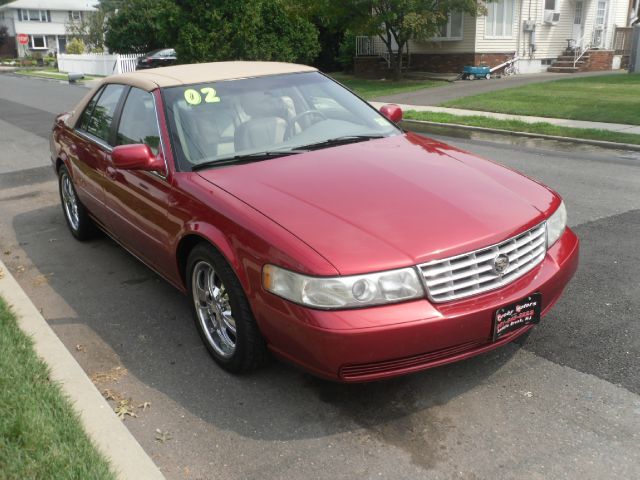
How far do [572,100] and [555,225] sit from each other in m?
14.3

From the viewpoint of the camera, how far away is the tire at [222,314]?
3.28 meters

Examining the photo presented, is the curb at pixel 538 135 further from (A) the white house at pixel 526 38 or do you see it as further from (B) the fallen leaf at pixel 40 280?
(A) the white house at pixel 526 38

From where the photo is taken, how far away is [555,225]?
353cm

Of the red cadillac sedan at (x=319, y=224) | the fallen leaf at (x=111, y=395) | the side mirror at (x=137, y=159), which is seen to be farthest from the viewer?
the side mirror at (x=137, y=159)

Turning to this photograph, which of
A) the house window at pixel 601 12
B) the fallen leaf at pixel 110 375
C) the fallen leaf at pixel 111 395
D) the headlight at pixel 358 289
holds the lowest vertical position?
the fallen leaf at pixel 110 375

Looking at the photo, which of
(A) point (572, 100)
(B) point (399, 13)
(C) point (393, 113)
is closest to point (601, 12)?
(B) point (399, 13)

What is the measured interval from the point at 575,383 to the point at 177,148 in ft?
8.53

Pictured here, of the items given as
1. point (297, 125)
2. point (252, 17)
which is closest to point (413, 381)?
point (297, 125)

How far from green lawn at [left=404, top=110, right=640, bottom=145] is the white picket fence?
25.0m

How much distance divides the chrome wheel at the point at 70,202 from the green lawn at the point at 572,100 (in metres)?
11.0

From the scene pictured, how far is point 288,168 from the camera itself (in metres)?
3.76

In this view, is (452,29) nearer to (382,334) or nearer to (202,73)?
(202,73)

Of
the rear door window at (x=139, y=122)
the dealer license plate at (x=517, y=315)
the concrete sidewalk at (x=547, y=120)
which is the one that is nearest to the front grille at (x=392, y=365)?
the dealer license plate at (x=517, y=315)

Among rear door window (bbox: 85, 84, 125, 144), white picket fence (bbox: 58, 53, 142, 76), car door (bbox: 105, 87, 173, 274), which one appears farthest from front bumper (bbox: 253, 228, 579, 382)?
white picket fence (bbox: 58, 53, 142, 76)
